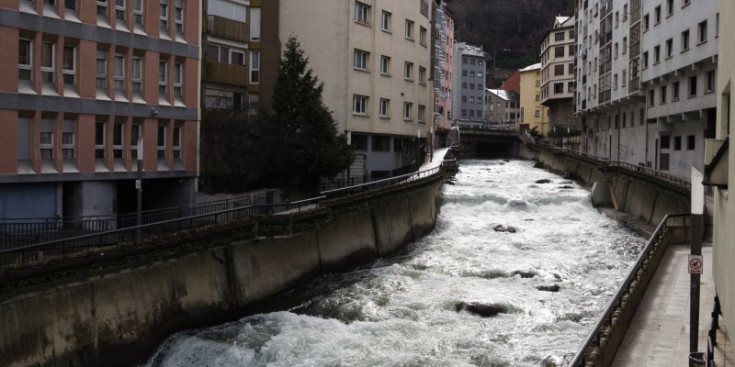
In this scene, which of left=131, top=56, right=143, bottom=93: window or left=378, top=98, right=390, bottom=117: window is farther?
left=378, top=98, right=390, bottom=117: window

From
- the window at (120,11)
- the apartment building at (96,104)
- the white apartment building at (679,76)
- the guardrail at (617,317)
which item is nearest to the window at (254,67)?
the apartment building at (96,104)

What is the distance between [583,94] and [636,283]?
67089mm

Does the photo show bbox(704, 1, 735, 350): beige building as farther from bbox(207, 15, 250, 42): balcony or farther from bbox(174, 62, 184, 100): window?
bbox(207, 15, 250, 42): balcony

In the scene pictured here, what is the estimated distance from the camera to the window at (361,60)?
4229cm

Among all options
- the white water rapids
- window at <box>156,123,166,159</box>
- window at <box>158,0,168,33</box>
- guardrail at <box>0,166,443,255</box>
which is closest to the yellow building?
the white water rapids

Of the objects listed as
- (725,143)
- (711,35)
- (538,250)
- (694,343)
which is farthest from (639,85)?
(694,343)

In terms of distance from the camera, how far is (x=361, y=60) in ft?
140

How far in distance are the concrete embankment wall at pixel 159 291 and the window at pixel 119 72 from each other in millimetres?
9826

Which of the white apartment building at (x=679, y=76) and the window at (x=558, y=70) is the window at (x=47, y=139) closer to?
the white apartment building at (x=679, y=76)

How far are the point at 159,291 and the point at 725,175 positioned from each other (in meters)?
13.5

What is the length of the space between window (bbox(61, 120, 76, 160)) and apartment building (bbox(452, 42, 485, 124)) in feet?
376

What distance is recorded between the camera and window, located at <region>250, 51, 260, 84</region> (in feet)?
127

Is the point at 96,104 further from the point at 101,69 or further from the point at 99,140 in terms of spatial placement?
the point at 99,140

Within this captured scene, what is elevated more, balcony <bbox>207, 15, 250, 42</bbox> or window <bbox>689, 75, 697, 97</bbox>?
balcony <bbox>207, 15, 250, 42</bbox>
